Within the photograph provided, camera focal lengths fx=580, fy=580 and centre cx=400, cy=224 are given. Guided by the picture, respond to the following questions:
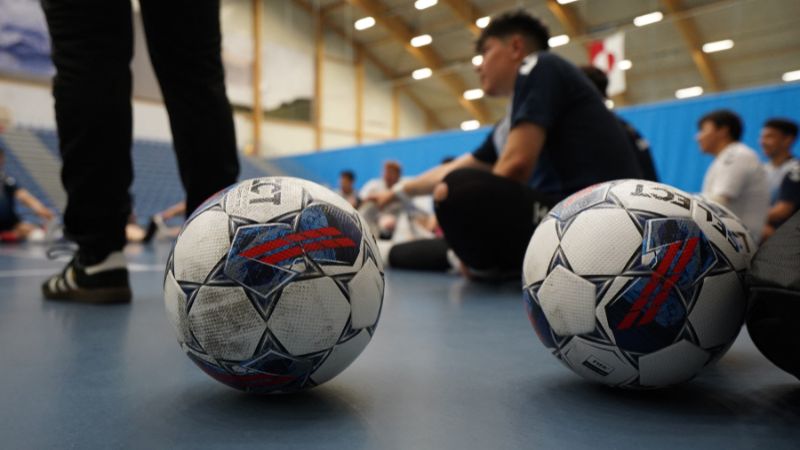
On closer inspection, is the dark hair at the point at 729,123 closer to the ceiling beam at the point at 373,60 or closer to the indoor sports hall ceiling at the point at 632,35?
the indoor sports hall ceiling at the point at 632,35

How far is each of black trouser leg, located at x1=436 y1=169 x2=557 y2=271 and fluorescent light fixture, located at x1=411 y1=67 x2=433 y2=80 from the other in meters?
15.4

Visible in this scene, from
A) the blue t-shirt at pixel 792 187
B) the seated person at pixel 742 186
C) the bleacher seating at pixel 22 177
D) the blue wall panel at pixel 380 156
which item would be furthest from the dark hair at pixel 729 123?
the bleacher seating at pixel 22 177

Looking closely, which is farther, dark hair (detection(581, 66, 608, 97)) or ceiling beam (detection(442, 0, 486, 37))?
ceiling beam (detection(442, 0, 486, 37))

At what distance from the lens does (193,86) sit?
1.83m

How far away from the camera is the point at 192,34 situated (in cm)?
179

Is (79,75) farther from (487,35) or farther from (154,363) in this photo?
(487,35)

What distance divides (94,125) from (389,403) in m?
1.36

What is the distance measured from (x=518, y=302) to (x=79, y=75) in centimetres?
170

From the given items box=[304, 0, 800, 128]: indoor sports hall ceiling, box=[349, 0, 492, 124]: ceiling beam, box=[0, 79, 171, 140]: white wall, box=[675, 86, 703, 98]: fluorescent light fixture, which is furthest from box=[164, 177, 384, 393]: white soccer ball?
box=[675, 86, 703, 98]: fluorescent light fixture

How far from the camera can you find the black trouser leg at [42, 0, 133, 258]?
172cm

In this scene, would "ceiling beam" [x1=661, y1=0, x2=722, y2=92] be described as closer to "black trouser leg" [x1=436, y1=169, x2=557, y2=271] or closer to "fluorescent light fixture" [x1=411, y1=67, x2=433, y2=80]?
"fluorescent light fixture" [x1=411, y1=67, x2=433, y2=80]

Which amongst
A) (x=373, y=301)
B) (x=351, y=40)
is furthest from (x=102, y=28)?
(x=351, y=40)

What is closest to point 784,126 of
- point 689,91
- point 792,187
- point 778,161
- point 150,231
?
point 778,161

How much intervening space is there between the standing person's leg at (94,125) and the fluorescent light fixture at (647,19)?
13272 millimetres
